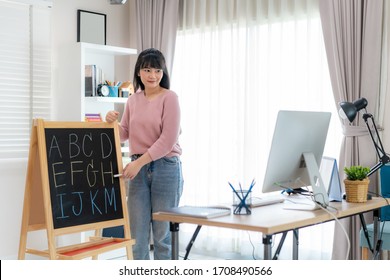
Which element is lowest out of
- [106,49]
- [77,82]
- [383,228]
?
[383,228]

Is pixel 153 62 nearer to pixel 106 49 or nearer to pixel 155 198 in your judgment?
pixel 155 198

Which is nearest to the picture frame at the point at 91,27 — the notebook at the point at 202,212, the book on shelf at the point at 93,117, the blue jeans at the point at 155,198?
the book on shelf at the point at 93,117

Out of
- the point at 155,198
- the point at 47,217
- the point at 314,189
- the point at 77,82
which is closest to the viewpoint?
the point at 314,189

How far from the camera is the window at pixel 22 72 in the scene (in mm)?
4461

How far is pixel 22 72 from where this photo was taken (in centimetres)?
457

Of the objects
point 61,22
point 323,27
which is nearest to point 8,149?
point 61,22

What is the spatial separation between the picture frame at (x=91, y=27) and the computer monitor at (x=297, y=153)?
2.75 metres

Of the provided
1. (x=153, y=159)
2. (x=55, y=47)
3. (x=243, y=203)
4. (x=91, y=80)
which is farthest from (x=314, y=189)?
(x=55, y=47)

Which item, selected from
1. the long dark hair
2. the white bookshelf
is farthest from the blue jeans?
the white bookshelf

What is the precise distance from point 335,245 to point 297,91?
45.0 inches

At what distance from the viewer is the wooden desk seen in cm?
229

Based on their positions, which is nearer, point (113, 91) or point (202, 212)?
point (202, 212)

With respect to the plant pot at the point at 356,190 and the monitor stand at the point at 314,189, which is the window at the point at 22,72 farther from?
the plant pot at the point at 356,190

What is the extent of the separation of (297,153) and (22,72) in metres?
2.62
